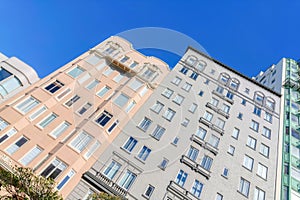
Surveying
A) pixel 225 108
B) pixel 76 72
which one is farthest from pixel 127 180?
pixel 225 108

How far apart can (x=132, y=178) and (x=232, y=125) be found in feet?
35.6

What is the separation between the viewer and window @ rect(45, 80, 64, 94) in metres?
19.5

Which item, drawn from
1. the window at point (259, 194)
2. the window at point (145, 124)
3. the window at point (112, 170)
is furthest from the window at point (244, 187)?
the window at point (112, 170)

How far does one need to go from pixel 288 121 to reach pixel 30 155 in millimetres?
23708

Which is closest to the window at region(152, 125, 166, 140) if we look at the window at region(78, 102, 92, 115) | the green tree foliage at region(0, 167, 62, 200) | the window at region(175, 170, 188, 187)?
the window at region(175, 170, 188, 187)

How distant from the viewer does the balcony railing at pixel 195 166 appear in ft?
60.0

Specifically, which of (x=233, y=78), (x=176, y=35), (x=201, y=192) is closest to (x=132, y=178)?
(x=201, y=192)

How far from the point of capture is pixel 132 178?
16719mm

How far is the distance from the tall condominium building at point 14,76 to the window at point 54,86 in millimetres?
1824

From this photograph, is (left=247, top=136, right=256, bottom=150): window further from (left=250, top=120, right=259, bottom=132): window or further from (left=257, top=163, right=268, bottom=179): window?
(left=257, top=163, right=268, bottom=179): window

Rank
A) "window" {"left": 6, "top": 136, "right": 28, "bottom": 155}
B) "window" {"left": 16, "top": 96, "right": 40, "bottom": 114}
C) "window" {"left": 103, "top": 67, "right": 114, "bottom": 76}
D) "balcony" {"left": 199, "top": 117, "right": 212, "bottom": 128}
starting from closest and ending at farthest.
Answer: "window" {"left": 6, "top": 136, "right": 28, "bottom": 155}, "window" {"left": 16, "top": 96, "right": 40, "bottom": 114}, "balcony" {"left": 199, "top": 117, "right": 212, "bottom": 128}, "window" {"left": 103, "top": 67, "right": 114, "bottom": 76}

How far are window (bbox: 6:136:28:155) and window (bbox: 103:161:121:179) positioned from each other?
5.24 meters

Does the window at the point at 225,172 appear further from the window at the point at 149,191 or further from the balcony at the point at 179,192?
the window at the point at 149,191

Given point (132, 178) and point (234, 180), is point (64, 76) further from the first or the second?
point (234, 180)
